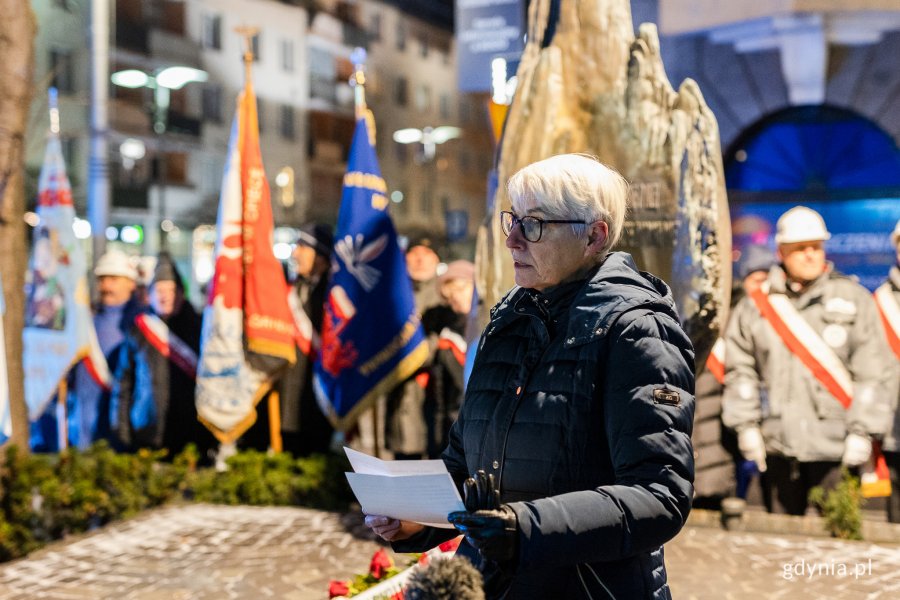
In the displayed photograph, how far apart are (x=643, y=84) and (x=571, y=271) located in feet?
14.0

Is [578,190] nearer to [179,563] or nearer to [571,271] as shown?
[571,271]

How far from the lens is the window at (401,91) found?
2465 cm

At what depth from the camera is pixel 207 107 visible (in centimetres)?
3153

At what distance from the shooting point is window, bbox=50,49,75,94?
95.7ft

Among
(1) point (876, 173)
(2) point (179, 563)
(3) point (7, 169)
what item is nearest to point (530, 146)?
(2) point (179, 563)

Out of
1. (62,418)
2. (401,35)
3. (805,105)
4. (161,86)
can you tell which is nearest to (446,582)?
(62,418)

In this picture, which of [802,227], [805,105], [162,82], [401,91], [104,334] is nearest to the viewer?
[802,227]

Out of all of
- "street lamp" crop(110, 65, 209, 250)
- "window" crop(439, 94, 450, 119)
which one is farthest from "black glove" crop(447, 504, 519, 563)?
"street lamp" crop(110, 65, 209, 250)

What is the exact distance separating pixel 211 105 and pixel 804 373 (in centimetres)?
2645

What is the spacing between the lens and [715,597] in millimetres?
6066

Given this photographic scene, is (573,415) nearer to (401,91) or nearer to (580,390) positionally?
(580,390)

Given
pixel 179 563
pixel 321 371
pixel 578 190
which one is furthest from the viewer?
pixel 321 371

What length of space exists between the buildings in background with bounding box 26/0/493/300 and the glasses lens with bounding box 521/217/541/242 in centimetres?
2189

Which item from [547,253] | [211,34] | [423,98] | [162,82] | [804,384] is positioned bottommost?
[804,384]
